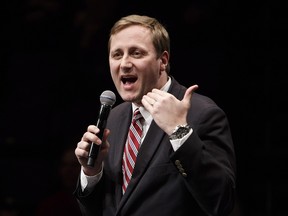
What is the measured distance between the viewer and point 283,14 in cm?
377

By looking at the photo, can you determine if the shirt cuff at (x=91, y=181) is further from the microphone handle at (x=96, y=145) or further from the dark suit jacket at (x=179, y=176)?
the microphone handle at (x=96, y=145)

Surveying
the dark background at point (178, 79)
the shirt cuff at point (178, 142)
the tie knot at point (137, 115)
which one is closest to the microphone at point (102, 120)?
the tie knot at point (137, 115)

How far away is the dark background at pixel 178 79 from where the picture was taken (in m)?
3.40

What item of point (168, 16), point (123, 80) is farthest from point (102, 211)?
point (168, 16)

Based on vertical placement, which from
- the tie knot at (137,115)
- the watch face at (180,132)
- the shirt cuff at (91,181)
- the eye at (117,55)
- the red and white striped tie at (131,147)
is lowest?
the shirt cuff at (91,181)

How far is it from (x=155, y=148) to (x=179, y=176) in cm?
13

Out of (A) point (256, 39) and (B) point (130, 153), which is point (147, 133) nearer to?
(B) point (130, 153)

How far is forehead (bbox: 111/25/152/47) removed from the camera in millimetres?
1969

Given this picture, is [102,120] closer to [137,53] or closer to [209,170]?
[137,53]

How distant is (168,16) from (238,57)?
0.51 meters

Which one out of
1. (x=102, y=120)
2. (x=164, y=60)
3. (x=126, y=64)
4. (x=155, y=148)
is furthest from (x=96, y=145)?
(x=164, y=60)

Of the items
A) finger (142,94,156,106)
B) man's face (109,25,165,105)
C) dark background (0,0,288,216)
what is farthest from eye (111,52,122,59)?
dark background (0,0,288,216)

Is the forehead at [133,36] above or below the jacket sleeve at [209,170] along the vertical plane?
above

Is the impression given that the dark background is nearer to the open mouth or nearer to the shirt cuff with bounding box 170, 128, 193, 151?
the open mouth
